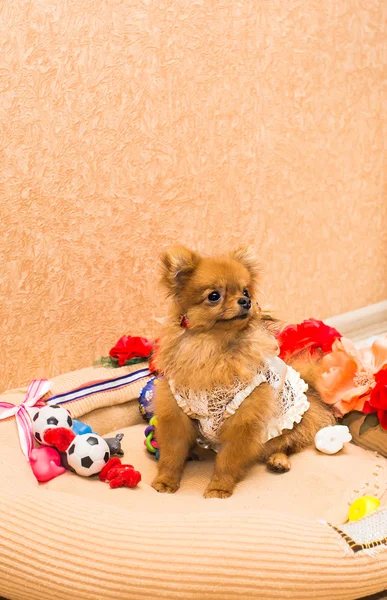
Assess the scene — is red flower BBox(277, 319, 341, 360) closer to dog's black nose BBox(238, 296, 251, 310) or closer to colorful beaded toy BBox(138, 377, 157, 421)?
colorful beaded toy BBox(138, 377, 157, 421)

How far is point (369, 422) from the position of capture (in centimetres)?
183

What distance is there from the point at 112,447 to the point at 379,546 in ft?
2.52

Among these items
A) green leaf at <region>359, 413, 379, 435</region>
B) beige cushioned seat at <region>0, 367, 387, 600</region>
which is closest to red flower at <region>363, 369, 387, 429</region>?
green leaf at <region>359, 413, 379, 435</region>

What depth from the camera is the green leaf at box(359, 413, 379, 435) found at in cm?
182

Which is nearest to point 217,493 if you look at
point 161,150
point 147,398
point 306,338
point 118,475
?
point 118,475

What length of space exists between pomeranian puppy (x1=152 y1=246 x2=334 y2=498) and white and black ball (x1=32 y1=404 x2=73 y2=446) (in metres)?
0.26


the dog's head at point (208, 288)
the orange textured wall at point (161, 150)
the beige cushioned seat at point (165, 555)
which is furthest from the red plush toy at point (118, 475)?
the orange textured wall at point (161, 150)

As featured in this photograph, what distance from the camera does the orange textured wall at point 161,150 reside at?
2.04 metres

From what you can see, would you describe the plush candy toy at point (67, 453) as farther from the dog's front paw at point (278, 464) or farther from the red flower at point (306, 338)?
the red flower at point (306, 338)

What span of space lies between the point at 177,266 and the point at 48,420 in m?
0.55

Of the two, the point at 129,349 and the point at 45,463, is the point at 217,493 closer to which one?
the point at 45,463

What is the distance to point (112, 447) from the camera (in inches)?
70.3

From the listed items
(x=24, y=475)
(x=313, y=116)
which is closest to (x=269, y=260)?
(x=313, y=116)

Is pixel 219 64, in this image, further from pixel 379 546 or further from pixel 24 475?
pixel 379 546
